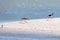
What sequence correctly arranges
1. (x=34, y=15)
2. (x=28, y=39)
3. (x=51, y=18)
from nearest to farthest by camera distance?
(x=28, y=39)
(x=51, y=18)
(x=34, y=15)

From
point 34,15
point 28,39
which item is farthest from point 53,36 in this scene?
point 34,15

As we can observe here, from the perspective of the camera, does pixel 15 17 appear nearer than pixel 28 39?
No

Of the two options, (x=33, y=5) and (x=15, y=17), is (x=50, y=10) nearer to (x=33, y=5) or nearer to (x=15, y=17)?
(x=33, y=5)

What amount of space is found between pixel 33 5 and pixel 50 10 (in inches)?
25.3

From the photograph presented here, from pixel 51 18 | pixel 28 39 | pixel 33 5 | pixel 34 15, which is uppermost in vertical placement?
pixel 33 5

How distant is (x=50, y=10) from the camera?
266 inches

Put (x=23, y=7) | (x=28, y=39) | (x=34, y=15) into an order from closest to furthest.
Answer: (x=28, y=39) < (x=34, y=15) < (x=23, y=7)

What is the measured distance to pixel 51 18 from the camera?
6020mm

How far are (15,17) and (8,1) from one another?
825 millimetres

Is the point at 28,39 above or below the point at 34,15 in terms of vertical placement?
below

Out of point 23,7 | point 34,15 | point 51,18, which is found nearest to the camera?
point 51,18

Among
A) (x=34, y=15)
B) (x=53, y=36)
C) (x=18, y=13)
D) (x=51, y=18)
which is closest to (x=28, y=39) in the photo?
(x=53, y=36)

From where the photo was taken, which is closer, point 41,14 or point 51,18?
point 51,18

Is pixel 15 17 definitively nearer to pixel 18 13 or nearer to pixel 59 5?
pixel 18 13
